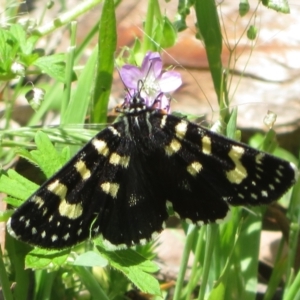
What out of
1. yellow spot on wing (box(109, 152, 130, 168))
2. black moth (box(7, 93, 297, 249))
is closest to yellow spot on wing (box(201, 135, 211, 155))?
black moth (box(7, 93, 297, 249))

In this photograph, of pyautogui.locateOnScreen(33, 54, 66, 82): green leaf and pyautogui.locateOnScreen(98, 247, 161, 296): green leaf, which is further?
pyautogui.locateOnScreen(33, 54, 66, 82): green leaf

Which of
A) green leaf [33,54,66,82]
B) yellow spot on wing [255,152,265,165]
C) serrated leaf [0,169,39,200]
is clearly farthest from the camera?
green leaf [33,54,66,82]

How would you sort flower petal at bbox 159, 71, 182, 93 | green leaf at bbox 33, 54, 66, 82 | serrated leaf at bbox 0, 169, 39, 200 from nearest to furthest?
serrated leaf at bbox 0, 169, 39, 200
flower petal at bbox 159, 71, 182, 93
green leaf at bbox 33, 54, 66, 82

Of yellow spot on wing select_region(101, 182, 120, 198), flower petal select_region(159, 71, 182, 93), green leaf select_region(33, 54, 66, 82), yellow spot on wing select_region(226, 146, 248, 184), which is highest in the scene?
flower petal select_region(159, 71, 182, 93)

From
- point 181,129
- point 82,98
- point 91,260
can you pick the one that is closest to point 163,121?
point 181,129

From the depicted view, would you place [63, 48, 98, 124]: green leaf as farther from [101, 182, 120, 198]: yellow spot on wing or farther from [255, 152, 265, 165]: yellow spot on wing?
[255, 152, 265, 165]: yellow spot on wing

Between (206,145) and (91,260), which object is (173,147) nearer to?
(206,145)

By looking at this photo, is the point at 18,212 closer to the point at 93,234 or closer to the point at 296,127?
the point at 93,234

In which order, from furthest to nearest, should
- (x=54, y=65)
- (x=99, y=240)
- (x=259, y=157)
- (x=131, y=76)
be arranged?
1. (x=54, y=65)
2. (x=131, y=76)
3. (x=99, y=240)
4. (x=259, y=157)
